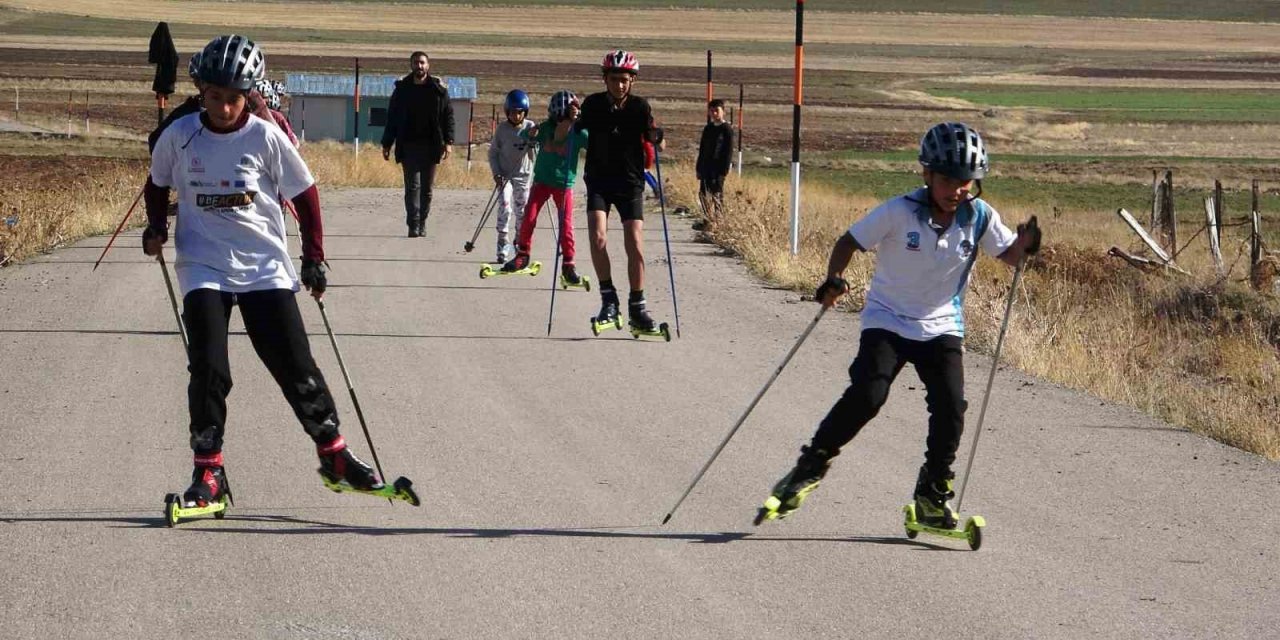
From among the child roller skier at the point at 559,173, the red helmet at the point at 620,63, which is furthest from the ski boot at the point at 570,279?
the red helmet at the point at 620,63

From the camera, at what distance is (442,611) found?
5938mm

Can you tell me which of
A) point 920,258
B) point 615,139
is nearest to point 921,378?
point 920,258

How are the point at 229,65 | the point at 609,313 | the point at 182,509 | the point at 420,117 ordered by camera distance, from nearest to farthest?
the point at 229,65
the point at 182,509
the point at 609,313
the point at 420,117

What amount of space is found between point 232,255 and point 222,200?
22cm

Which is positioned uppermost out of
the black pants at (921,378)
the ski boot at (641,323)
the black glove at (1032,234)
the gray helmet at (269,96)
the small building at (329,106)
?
the small building at (329,106)

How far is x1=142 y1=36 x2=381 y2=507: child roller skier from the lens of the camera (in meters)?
7.06

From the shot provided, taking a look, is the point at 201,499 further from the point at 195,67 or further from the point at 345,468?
the point at 195,67

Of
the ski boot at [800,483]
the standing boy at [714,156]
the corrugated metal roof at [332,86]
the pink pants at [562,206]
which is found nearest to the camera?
the ski boot at [800,483]

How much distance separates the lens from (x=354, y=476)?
7297 millimetres

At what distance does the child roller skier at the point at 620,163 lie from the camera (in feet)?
41.4

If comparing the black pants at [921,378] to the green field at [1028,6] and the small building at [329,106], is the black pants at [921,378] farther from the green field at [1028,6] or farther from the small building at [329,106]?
the green field at [1028,6]

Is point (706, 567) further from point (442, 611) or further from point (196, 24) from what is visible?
Result: point (196, 24)

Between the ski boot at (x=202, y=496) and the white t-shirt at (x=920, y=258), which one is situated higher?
the white t-shirt at (x=920, y=258)

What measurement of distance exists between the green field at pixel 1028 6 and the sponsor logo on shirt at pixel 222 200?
149597mm
